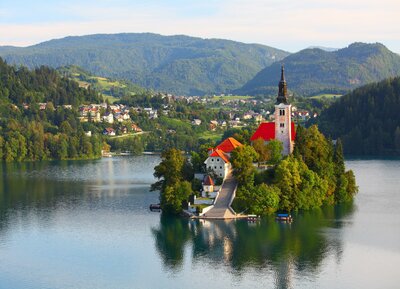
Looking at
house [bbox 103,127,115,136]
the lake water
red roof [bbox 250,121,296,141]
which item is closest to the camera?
the lake water

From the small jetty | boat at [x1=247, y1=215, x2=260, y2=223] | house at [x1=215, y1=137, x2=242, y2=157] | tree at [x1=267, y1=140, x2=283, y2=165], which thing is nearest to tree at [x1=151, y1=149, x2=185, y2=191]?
the small jetty

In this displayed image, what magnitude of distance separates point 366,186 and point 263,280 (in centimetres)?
4423

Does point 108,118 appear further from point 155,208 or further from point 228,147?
point 155,208

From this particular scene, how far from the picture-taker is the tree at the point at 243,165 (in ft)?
236

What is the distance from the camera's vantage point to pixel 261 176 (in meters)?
73.1

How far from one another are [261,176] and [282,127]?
29.7ft

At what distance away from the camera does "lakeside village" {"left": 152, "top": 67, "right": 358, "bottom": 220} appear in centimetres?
6944

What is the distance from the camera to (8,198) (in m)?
83.4

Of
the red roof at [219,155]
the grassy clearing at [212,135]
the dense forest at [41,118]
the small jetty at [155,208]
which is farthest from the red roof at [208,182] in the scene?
the grassy clearing at [212,135]

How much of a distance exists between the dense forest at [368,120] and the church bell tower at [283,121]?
218 ft

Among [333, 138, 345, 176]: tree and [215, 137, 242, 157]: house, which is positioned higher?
[215, 137, 242, 157]: house

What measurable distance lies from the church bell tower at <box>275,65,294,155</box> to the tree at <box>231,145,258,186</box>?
25.6 feet

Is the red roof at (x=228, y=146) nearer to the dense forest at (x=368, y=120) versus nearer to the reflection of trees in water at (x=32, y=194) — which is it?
the reflection of trees in water at (x=32, y=194)

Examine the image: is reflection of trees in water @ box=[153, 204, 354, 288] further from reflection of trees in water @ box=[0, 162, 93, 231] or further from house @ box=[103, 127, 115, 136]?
house @ box=[103, 127, 115, 136]
